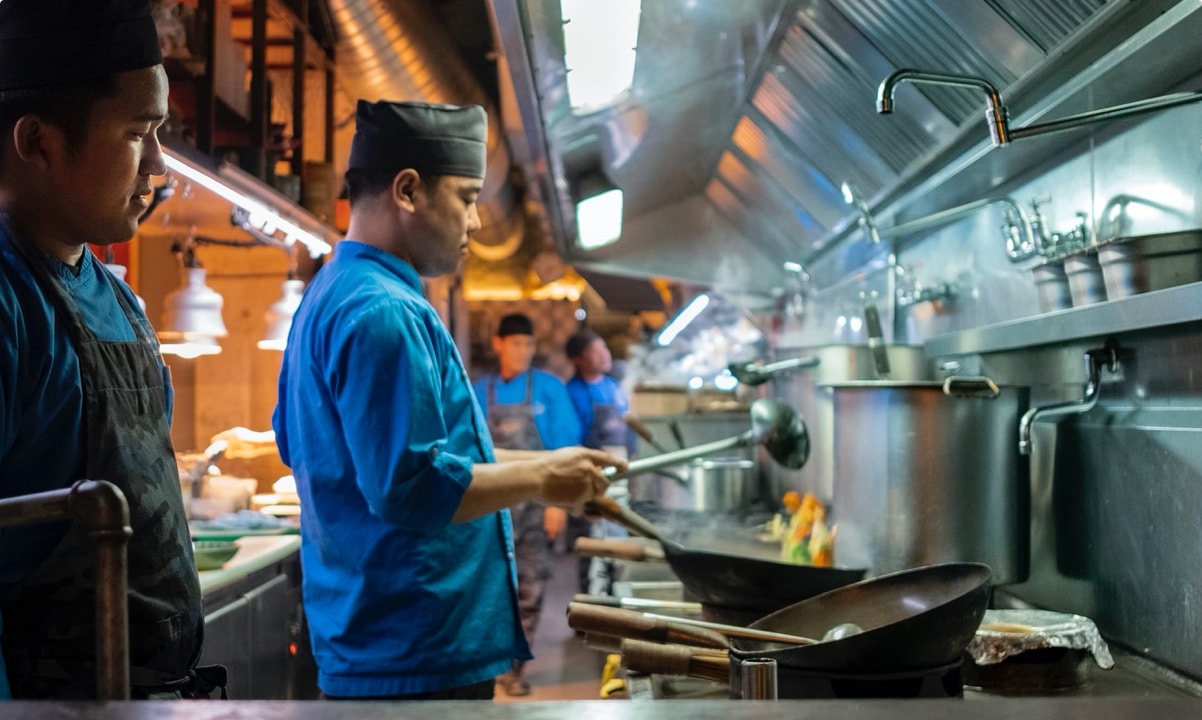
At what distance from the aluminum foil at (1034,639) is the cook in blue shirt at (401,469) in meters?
0.68

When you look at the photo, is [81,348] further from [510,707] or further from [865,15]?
[865,15]

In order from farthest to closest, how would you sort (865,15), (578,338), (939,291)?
(578,338), (939,291), (865,15)

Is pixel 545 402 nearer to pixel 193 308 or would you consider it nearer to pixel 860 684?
pixel 193 308

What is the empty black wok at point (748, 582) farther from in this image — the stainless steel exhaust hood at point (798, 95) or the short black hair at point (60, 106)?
the short black hair at point (60, 106)

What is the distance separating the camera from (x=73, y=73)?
3.58 feet

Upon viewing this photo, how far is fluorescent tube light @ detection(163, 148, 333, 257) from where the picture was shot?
8.51ft

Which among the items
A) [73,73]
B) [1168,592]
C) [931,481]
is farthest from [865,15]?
[73,73]

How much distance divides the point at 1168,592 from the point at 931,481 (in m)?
0.42

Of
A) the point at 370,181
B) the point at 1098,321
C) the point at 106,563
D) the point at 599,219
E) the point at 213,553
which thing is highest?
the point at 599,219

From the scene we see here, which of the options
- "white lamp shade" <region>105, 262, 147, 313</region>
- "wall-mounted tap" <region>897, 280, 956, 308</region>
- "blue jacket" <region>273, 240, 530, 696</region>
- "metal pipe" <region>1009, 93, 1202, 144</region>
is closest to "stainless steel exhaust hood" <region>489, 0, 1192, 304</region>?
"metal pipe" <region>1009, 93, 1202, 144</region>

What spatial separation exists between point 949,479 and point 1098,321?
1.24 feet

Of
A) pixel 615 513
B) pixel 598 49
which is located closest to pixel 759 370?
pixel 598 49

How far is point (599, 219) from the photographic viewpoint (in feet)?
16.8

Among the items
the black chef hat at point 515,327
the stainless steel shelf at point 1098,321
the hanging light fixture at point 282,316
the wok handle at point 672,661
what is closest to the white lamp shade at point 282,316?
Answer: the hanging light fixture at point 282,316
